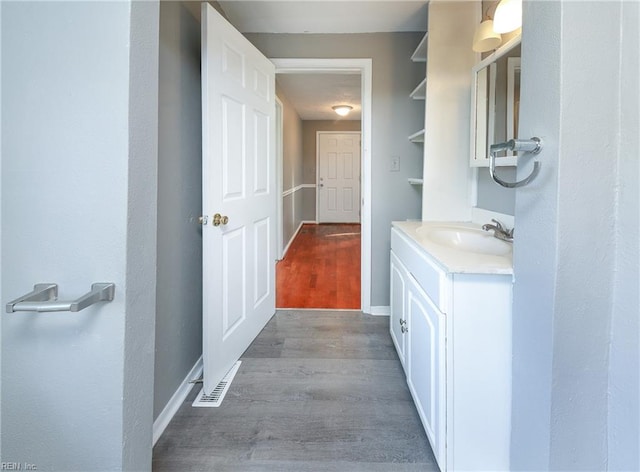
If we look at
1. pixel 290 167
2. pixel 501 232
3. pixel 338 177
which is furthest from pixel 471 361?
pixel 338 177

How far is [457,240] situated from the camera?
1.98 metres

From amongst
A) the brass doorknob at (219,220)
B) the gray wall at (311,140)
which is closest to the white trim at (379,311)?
the brass doorknob at (219,220)

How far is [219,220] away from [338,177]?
667 cm

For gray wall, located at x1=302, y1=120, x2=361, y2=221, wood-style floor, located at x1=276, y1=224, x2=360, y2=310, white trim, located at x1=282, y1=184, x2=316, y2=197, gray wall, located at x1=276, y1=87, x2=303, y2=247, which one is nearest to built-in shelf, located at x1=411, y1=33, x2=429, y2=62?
wood-style floor, located at x1=276, y1=224, x2=360, y2=310

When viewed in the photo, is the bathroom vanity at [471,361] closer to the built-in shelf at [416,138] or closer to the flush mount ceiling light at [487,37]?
the flush mount ceiling light at [487,37]

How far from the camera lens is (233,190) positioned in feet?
6.89

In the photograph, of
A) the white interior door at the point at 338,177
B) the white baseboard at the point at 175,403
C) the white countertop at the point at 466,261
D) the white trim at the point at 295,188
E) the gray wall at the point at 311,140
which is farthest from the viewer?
the white interior door at the point at 338,177

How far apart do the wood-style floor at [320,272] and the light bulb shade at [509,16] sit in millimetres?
2233

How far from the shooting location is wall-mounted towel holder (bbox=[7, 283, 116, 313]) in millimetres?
681

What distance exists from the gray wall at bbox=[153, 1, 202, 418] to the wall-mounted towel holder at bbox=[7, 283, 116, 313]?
33.1 inches

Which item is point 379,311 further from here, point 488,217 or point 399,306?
point 488,217

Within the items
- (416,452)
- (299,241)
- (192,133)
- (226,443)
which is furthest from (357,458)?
(299,241)

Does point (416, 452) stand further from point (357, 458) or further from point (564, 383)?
point (564, 383)

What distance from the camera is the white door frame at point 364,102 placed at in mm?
2881
